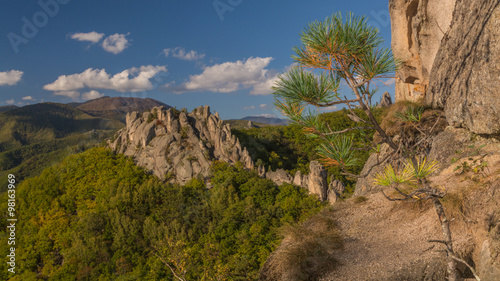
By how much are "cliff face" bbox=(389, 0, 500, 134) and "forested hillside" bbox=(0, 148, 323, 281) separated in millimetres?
19822

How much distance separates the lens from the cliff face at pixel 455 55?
15.4 feet

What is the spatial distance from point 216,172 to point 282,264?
3632 centimetres

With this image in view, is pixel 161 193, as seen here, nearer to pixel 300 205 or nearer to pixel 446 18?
pixel 300 205

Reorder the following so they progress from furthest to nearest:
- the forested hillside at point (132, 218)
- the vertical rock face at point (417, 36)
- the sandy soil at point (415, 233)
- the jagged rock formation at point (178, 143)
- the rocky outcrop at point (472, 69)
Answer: the jagged rock formation at point (178, 143) < the forested hillside at point (132, 218) < the vertical rock face at point (417, 36) < the rocky outcrop at point (472, 69) < the sandy soil at point (415, 233)

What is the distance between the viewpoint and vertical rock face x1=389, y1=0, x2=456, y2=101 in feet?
27.8

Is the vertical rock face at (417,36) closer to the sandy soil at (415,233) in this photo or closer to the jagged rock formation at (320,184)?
the sandy soil at (415,233)

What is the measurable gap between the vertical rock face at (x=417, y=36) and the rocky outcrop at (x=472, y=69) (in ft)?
5.62

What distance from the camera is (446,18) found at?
8125mm

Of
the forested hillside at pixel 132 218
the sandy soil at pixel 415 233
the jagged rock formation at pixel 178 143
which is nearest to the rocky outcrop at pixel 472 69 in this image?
the sandy soil at pixel 415 233

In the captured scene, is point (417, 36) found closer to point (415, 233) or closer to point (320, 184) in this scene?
point (415, 233)

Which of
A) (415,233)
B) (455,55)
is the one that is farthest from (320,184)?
(415,233)

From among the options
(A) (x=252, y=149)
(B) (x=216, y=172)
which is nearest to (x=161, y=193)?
(B) (x=216, y=172)

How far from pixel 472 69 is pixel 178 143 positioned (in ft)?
135

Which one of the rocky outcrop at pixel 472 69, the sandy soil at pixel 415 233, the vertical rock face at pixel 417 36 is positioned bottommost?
the sandy soil at pixel 415 233
